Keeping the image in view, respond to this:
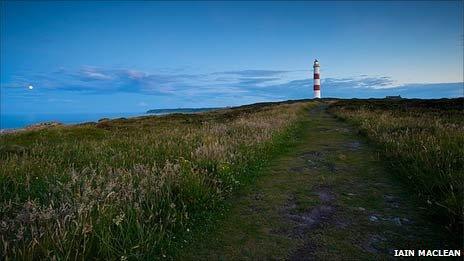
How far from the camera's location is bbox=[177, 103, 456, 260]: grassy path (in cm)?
505

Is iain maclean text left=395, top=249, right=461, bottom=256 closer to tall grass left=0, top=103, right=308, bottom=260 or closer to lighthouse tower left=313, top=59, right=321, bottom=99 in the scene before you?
tall grass left=0, top=103, right=308, bottom=260

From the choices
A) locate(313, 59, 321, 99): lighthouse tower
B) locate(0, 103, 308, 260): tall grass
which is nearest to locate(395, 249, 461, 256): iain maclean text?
locate(0, 103, 308, 260): tall grass

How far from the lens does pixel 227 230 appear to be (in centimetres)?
583

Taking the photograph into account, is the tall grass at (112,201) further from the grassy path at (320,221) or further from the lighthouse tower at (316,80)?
the lighthouse tower at (316,80)

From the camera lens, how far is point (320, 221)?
19.9 ft

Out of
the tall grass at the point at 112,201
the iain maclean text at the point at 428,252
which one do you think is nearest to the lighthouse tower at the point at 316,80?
the tall grass at the point at 112,201

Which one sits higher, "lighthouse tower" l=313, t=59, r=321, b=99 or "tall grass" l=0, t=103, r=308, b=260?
"lighthouse tower" l=313, t=59, r=321, b=99

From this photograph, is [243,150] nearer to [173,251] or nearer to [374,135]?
[173,251]

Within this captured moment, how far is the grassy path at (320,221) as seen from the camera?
505 centimetres

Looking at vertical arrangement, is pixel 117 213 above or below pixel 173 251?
above

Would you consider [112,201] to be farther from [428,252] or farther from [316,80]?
[316,80]

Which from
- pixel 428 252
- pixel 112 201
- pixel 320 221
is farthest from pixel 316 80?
pixel 112 201

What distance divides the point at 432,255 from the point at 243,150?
6739mm

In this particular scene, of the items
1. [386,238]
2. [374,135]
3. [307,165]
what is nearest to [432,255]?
[386,238]
